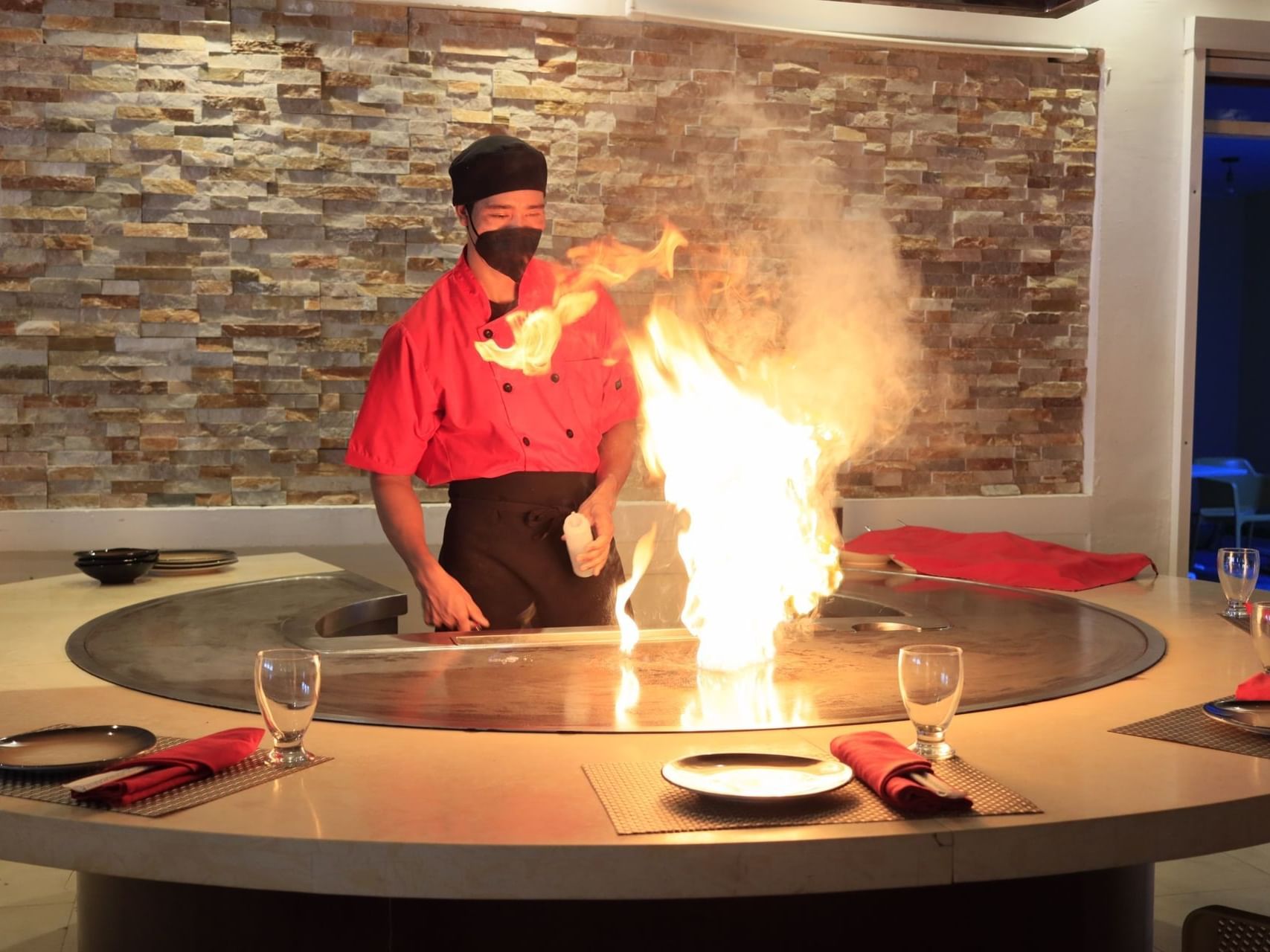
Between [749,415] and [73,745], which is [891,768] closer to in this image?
[73,745]

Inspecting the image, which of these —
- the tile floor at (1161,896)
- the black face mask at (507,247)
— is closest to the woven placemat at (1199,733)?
the tile floor at (1161,896)

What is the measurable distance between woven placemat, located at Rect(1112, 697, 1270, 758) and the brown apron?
1.34m

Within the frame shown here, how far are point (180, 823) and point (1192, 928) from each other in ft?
4.08

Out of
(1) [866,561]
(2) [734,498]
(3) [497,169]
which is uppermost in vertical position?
(3) [497,169]

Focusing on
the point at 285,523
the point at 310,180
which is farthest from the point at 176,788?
the point at 310,180

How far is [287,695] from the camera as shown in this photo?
146 cm

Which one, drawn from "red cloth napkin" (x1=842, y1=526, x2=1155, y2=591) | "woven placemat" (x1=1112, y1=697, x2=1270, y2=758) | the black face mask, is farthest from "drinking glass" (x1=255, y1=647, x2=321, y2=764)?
"red cloth napkin" (x1=842, y1=526, x2=1155, y2=591)

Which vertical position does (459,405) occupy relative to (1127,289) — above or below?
below

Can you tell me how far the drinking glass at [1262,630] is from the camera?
1792 millimetres

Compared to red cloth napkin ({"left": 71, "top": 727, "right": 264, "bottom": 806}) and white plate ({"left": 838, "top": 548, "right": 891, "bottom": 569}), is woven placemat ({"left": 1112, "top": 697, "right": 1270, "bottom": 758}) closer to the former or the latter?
red cloth napkin ({"left": 71, "top": 727, "right": 264, "bottom": 806})

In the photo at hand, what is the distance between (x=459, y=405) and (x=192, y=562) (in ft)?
2.73

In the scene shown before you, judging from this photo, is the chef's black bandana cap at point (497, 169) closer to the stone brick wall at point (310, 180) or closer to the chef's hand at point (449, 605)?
the chef's hand at point (449, 605)

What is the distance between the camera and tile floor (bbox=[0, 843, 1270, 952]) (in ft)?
9.61

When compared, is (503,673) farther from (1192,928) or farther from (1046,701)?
(1192,928)
